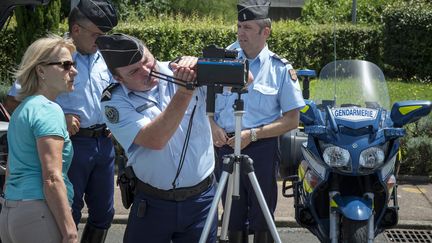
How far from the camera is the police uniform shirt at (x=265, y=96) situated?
4.20 metres

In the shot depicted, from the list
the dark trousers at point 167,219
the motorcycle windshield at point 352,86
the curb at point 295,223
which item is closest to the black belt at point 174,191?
the dark trousers at point 167,219

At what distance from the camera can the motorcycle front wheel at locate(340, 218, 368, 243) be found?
3.77 meters

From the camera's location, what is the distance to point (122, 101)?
305cm

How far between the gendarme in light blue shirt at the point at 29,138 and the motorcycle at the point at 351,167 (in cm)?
163

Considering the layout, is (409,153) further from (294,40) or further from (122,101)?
(294,40)

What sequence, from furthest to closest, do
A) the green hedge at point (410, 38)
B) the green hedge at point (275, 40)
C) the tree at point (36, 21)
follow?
the green hedge at point (410, 38) → the green hedge at point (275, 40) → the tree at point (36, 21)

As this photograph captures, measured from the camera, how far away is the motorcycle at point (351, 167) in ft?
12.7

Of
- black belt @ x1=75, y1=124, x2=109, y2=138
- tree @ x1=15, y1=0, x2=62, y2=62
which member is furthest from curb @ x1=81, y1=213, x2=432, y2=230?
tree @ x1=15, y1=0, x2=62, y2=62

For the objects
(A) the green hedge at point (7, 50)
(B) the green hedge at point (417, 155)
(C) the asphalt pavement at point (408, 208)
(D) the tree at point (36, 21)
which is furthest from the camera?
(A) the green hedge at point (7, 50)

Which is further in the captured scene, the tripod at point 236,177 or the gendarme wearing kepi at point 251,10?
the gendarme wearing kepi at point 251,10

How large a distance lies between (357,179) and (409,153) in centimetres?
324

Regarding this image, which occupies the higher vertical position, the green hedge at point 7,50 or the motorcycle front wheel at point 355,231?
the motorcycle front wheel at point 355,231

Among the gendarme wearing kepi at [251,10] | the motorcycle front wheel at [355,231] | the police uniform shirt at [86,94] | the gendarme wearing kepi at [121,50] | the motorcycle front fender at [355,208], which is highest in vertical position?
the gendarme wearing kepi at [121,50]

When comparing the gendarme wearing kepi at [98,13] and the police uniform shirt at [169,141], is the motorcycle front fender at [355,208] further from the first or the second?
the gendarme wearing kepi at [98,13]
